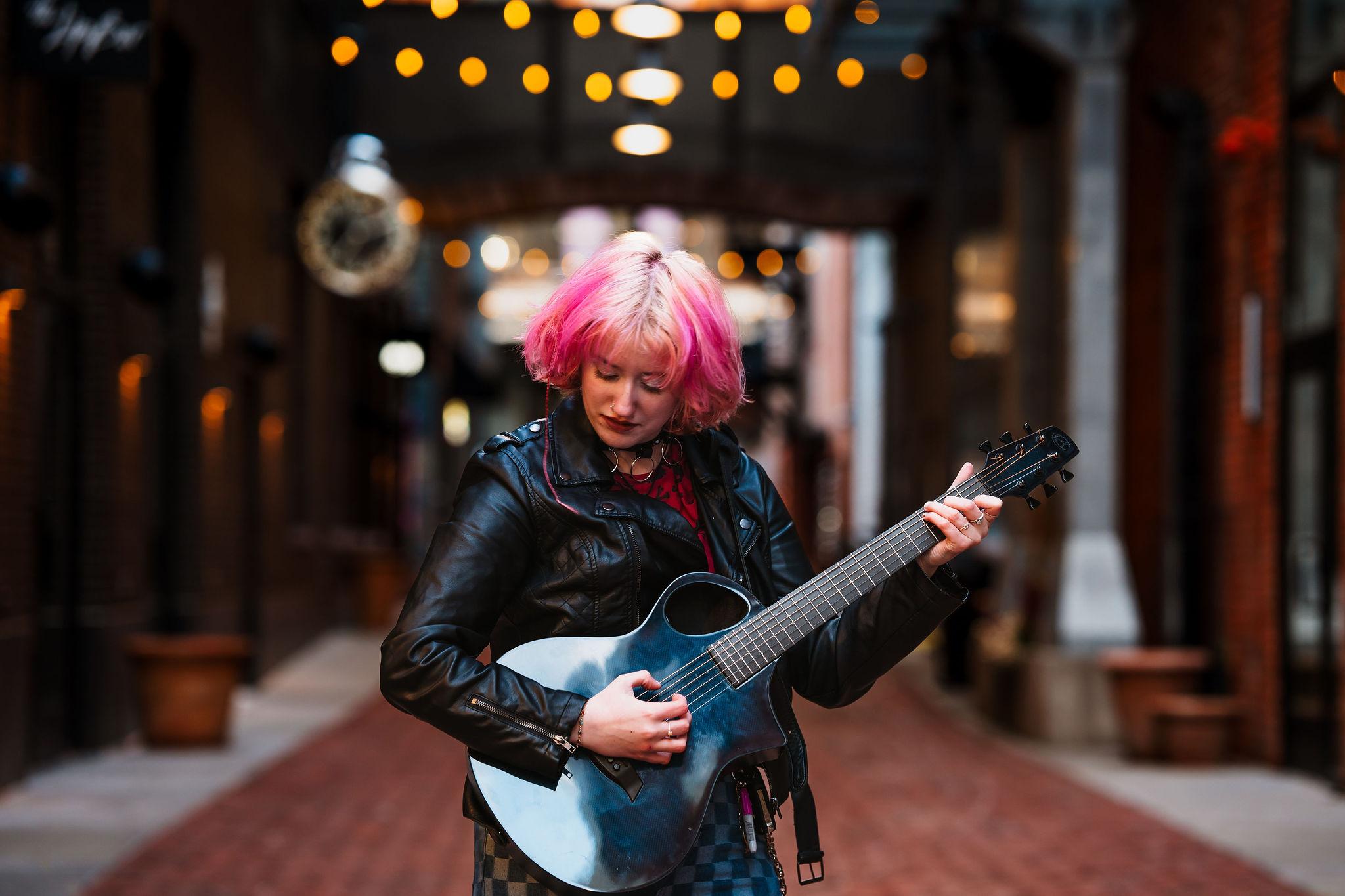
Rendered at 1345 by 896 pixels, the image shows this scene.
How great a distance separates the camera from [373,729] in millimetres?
12391

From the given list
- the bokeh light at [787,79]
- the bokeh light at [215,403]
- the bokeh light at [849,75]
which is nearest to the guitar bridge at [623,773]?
the bokeh light at [215,403]

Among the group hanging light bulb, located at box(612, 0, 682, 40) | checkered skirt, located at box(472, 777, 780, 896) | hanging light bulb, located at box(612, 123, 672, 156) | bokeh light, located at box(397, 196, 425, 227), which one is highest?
hanging light bulb, located at box(612, 0, 682, 40)

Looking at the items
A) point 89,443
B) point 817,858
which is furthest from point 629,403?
point 89,443

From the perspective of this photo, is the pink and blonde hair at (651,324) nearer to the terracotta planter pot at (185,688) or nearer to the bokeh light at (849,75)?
the terracotta planter pot at (185,688)

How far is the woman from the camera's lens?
8.21 feet

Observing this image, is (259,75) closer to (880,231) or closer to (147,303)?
(147,303)

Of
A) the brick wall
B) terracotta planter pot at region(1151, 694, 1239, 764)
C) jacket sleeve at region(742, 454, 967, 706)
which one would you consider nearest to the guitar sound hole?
jacket sleeve at region(742, 454, 967, 706)

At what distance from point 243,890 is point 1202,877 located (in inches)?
152

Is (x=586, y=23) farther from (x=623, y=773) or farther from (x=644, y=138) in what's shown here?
(x=623, y=773)

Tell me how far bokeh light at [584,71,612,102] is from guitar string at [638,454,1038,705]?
15426 millimetres

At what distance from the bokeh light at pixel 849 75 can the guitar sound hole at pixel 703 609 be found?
15.3m

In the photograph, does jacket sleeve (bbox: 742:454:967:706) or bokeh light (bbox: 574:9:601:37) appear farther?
bokeh light (bbox: 574:9:601:37)

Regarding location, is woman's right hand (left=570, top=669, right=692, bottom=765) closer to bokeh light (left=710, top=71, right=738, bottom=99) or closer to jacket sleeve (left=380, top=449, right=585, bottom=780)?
jacket sleeve (left=380, top=449, right=585, bottom=780)

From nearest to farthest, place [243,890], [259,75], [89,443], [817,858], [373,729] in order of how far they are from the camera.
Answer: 1. [817,858]
2. [243,890]
3. [89,443]
4. [373,729]
5. [259,75]
